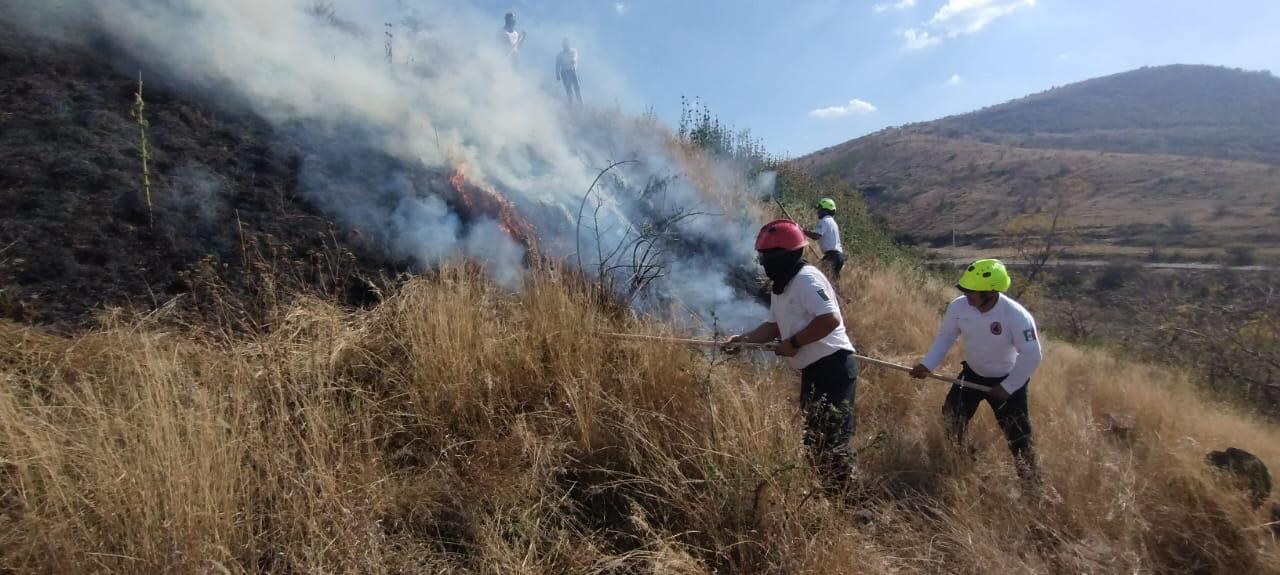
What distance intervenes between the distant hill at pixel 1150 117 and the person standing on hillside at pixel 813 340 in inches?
2240

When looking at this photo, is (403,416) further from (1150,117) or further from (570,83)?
(1150,117)

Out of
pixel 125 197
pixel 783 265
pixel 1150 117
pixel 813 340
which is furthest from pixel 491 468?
pixel 1150 117

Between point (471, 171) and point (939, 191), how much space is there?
42.5 m

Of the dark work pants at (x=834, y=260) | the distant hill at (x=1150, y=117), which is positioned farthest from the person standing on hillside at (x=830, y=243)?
the distant hill at (x=1150, y=117)

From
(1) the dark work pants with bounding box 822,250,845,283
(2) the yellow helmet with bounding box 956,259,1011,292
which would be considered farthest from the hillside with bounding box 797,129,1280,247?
(2) the yellow helmet with bounding box 956,259,1011,292

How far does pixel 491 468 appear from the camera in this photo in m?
2.73

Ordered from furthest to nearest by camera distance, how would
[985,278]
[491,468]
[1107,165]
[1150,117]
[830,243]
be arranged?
[1150,117], [1107,165], [830,243], [985,278], [491,468]

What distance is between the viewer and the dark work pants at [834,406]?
2928 mm

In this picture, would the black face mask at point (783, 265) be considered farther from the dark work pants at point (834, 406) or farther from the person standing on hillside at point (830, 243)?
the person standing on hillside at point (830, 243)

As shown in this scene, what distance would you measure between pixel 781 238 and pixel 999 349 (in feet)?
5.23

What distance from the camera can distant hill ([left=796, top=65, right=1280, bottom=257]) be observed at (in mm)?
28609

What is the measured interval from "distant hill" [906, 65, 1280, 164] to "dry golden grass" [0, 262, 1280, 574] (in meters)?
56.2

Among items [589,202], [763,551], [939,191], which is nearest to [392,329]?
[763,551]

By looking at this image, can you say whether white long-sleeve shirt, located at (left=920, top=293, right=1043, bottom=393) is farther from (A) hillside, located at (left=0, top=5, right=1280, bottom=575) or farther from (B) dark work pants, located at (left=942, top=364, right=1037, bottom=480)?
(A) hillside, located at (left=0, top=5, right=1280, bottom=575)
